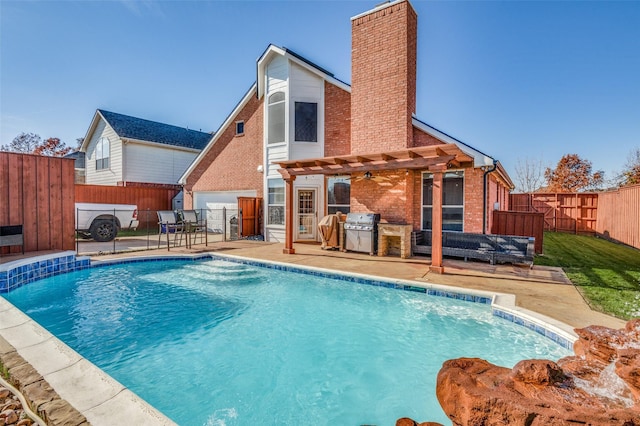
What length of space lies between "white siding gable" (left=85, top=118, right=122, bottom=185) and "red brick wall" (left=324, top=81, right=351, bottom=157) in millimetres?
14316

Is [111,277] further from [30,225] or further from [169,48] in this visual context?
[169,48]

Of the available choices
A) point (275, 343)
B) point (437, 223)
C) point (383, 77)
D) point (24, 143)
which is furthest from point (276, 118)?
point (24, 143)

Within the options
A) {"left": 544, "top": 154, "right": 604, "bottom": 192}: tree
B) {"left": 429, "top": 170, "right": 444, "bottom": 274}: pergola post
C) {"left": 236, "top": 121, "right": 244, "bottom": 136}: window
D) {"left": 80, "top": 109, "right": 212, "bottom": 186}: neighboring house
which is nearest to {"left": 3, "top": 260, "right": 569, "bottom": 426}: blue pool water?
{"left": 429, "top": 170, "right": 444, "bottom": 274}: pergola post

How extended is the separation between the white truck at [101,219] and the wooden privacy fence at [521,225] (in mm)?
13780

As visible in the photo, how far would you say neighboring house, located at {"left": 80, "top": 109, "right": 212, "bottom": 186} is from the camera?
19047 mm

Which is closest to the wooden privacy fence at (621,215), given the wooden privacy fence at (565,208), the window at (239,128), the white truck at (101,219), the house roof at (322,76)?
the wooden privacy fence at (565,208)

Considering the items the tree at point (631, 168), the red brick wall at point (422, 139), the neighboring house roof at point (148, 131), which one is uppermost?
the neighboring house roof at point (148, 131)

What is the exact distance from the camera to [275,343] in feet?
14.6

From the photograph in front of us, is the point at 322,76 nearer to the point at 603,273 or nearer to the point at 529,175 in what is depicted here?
the point at 603,273

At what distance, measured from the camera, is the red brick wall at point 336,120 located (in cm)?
1145

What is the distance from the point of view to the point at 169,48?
12578 millimetres

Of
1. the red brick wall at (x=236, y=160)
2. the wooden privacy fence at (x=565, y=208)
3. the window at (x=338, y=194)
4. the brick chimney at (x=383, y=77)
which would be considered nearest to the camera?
the brick chimney at (x=383, y=77)

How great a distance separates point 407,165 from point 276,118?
21.7ft

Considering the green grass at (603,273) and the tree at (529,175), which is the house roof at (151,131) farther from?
the tree at (529,175)
